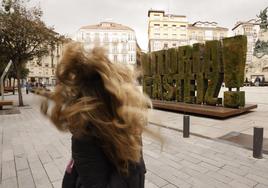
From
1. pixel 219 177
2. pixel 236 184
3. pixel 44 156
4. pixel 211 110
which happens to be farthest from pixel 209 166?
pixel 211 110

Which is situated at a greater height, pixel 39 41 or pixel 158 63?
pixel 39 41

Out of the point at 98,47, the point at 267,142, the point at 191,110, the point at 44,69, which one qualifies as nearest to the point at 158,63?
the point at 191,110

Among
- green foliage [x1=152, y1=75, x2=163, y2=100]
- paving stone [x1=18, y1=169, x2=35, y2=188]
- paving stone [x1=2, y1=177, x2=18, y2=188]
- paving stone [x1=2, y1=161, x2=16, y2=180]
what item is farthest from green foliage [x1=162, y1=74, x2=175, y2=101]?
paving stone [x1=2, y1=177, x2=18, y2=188]

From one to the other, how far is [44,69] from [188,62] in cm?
7024

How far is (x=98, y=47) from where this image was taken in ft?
3.63

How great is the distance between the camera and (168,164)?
3.93 m

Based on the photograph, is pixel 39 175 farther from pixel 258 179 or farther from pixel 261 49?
pixel 261 49

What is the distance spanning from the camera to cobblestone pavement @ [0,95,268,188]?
3283mm

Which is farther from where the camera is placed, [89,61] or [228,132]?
[228,132]

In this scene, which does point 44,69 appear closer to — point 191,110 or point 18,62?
point 18,62

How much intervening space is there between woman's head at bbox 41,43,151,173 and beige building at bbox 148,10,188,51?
78.8 meters

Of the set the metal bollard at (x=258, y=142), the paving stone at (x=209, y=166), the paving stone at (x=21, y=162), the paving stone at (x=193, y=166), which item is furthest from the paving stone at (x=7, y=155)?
the metal bollard at (x=258, y=142)

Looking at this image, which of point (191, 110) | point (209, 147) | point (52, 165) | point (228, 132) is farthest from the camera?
point (191, 110)

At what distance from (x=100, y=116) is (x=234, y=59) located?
8.91m
